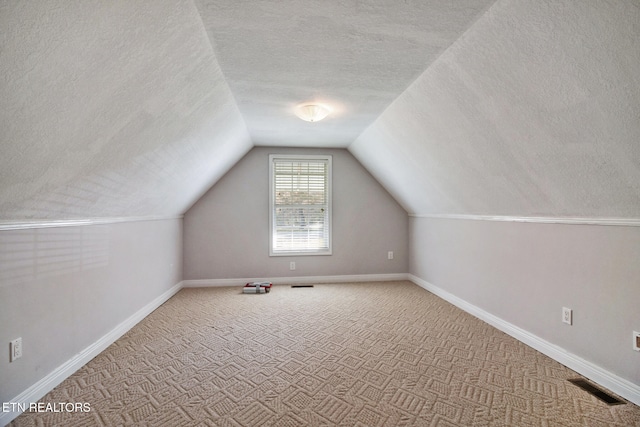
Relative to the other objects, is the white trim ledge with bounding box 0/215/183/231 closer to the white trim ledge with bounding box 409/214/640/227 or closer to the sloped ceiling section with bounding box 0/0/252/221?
the sloped ceiling section with bounding box 0/0/252/221

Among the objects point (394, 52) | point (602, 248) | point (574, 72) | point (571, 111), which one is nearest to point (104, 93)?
point (394, 52)

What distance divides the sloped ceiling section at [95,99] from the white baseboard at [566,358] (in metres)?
3.32

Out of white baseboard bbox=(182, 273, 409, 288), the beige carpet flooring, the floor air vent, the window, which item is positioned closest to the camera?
the beige carpet flooring

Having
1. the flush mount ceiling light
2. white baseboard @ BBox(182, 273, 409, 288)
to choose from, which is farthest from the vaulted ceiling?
white baseboard @ BBox(182, 273, 409, 288)

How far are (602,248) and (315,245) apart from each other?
3.64 metres

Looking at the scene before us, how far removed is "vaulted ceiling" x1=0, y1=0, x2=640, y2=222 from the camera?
1360 millimetres

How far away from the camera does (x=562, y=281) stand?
2.47 meters

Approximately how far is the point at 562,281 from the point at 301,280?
11.3ft

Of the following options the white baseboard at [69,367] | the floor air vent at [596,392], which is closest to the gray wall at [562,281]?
the floor air vent at [596,392]

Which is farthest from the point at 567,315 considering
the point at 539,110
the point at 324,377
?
the point at 324,377

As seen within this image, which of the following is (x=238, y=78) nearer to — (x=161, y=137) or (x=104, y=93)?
(x=161, y=137)

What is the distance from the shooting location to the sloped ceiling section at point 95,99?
48.8 inches

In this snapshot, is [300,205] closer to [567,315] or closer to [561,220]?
[561,220]

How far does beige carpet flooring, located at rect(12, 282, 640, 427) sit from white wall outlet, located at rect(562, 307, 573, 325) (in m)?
0.33
